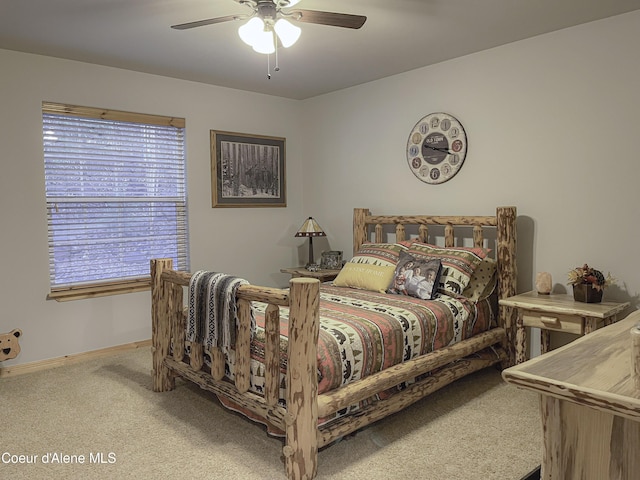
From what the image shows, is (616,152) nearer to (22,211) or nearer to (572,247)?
(572,247)

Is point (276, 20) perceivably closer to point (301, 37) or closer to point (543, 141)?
point (301, 37)

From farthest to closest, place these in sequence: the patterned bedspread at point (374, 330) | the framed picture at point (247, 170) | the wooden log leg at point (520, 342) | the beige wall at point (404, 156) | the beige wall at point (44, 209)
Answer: the framed picture at point (247, 170), the beige wall at point (44, 209), the wooden log leg at point (520, 342), the beige wall at point (404, 156), the patterned bedspread at point (374, 330)

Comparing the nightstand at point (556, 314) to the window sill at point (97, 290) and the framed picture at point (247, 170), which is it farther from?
the window sill at point (97, 290)

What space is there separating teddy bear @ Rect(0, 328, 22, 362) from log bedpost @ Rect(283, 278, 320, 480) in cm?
258

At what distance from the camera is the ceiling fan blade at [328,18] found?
7.74ft

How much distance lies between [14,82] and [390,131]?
3.14 metres

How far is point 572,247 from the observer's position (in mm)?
3379

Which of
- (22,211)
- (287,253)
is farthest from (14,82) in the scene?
(287,253)

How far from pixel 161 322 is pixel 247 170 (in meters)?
2.22

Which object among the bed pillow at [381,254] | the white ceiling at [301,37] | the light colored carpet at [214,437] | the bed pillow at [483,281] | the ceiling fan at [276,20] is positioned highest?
the white ceiling at [301,37]

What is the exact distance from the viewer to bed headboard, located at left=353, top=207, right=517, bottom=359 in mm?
3512

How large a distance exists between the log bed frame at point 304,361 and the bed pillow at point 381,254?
0.31m

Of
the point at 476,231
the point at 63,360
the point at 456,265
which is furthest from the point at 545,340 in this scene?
the point at 63,360

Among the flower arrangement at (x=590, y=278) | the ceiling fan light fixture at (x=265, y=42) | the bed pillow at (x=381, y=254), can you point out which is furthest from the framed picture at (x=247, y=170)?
the flower arrangement at (x=590, y=278)
